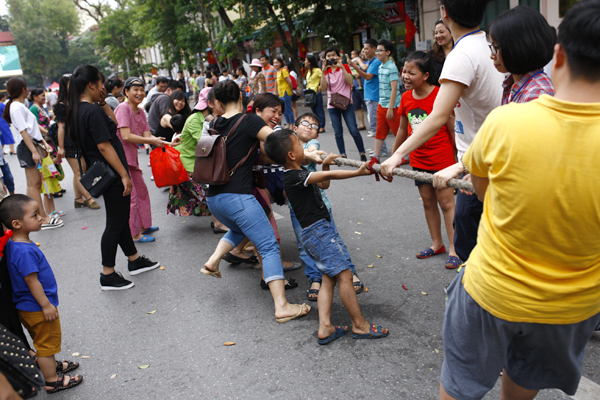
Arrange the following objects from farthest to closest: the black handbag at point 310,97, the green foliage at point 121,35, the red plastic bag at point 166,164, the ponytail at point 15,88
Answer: the green foliage at point 121,35 < the black handbag at point 310,97 < the ponytail at point 15,88 < the red plastic bag at point 166,164

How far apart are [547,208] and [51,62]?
8056cm

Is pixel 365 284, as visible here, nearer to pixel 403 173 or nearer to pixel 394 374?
pixel 394 374

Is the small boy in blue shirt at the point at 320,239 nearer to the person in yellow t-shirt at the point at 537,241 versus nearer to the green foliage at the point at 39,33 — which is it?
the person in yellow t-shirt at the point at 537,241

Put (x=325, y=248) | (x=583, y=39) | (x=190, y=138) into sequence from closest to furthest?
(x=583, y=39) < (x=325, y=248) < (x=190, y=138)

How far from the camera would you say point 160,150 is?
5676 mm

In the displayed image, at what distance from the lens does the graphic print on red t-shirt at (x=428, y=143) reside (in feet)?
13.4

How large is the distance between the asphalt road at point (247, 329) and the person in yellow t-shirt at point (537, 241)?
0.99 meters

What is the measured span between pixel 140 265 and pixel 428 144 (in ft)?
10.1

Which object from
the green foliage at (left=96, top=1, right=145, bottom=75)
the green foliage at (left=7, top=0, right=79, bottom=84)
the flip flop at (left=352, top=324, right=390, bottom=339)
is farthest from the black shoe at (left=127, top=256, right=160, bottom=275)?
the green foliage at (left=7, top=0, right=79, bottom=84)

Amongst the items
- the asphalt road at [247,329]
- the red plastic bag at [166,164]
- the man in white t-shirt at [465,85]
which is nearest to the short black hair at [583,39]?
the man in white t-shirt at [465,85]

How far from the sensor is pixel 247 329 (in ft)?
11.4

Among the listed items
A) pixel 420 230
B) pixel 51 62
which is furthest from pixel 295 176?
pixel 51 62

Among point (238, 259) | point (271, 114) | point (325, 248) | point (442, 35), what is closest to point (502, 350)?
point (325, 248)

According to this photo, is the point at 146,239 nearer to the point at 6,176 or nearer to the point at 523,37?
the point at 6,176
